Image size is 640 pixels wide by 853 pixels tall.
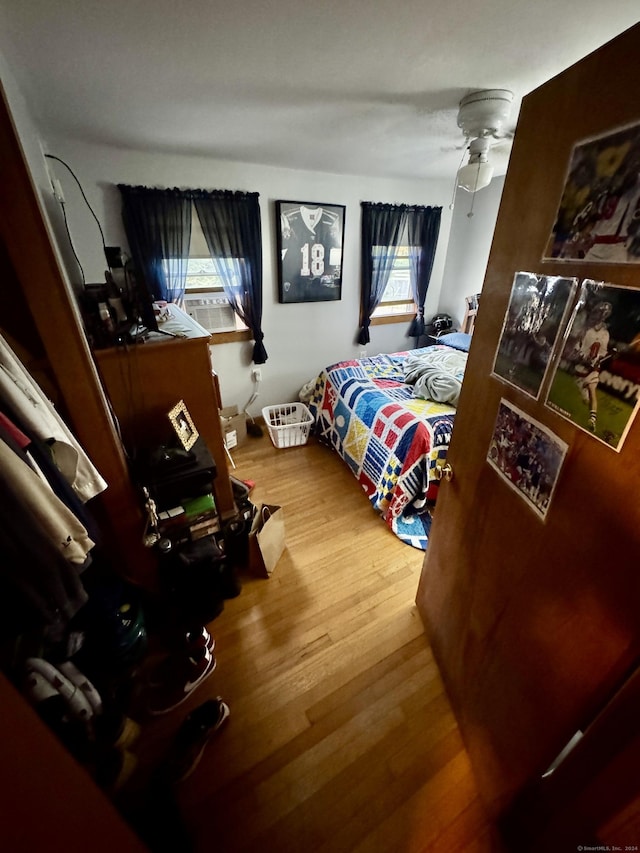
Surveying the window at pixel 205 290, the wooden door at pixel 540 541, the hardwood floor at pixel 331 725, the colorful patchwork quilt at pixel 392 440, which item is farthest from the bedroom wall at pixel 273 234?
the wooden door at pixel 540 541

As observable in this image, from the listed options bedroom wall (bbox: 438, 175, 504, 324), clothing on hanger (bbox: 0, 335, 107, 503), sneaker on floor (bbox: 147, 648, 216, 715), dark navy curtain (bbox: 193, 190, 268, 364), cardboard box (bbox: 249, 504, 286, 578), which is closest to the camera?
clothing on hanger (bbox: 0, 335, 107, 503)

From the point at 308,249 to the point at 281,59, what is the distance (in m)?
1.84

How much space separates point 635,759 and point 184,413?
5.01ft

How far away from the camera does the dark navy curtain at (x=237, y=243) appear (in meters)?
2.53

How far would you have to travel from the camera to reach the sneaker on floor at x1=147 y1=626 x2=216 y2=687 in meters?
1.31

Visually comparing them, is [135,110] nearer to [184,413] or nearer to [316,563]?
[184,413]

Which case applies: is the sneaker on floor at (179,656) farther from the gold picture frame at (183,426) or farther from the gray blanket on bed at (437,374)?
the gray blanket on bed at (437,374)

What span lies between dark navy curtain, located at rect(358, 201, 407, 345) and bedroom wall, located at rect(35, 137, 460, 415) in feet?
0.26

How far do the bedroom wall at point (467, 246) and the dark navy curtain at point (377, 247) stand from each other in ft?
2.58

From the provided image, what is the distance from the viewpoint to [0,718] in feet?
1.29

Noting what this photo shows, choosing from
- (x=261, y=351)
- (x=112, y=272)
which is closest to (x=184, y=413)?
(x=112, y=272)

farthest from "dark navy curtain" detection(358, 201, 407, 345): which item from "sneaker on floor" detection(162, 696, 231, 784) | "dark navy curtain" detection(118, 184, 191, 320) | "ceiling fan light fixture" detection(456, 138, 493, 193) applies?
"sneaker on floor" detection(162, 696, 231, 784)

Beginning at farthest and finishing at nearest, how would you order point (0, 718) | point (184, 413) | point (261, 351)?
point (261, 351) < point (184, 413) < point (0, 718)

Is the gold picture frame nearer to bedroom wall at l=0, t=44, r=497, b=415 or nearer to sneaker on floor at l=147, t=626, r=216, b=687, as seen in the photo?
sneaker on floor at l=147, t=626, r=216, b=687
